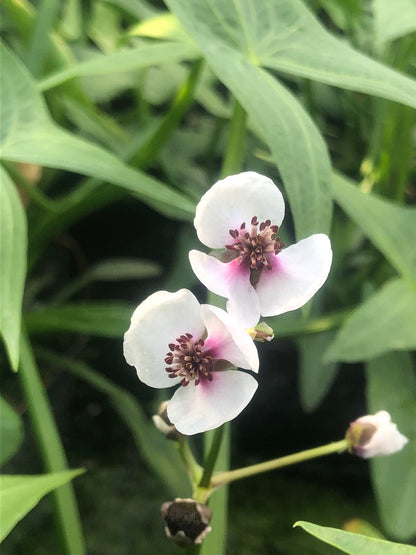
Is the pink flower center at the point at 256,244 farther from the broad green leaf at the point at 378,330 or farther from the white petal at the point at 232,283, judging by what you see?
the broad green leaf at the point at 378,330

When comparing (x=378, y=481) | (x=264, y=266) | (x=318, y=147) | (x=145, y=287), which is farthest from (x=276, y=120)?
(x=145, y=287)

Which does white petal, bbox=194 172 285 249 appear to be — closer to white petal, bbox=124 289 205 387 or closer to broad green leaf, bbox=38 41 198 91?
white petal, bbox=124 289 205 387

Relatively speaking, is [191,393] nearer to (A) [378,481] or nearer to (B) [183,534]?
(B) [183,534]

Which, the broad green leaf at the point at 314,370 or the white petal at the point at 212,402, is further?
the broad green leaf at the point at 314,370

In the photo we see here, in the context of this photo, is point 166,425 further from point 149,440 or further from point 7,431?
point 149,440

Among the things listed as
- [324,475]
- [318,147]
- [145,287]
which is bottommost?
[324,475]

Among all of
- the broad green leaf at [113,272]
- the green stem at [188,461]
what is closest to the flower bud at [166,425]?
the green stem at [188,461]

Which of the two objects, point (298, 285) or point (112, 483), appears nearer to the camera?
point (298, 285)

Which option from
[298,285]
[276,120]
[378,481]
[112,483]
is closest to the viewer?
[298,285]
